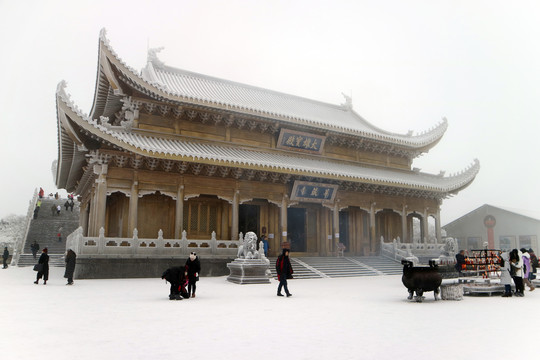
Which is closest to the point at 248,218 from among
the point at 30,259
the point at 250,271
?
the point at 250,271

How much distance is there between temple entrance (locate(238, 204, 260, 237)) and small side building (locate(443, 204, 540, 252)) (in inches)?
667

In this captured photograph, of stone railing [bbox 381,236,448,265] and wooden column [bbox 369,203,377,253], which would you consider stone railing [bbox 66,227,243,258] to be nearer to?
wooden column [bbox 369,203,377,253]

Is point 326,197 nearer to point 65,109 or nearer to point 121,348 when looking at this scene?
point 65,109

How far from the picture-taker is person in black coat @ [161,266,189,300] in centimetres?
1002

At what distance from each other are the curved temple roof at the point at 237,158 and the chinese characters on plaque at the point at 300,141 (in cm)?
47

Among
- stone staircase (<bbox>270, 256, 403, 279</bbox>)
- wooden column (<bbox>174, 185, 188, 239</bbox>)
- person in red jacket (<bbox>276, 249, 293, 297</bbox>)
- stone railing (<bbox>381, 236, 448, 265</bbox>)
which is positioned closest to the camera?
person in red jacket (<bbox>276, 249, 293, 297</bbox>)

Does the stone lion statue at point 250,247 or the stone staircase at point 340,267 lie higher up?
the stone lion statue at point 250,247

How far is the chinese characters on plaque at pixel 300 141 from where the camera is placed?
73.4ft

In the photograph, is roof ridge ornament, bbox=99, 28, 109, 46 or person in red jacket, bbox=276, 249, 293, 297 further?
roof ridge ornament, bbox=99, 28, 109, 46

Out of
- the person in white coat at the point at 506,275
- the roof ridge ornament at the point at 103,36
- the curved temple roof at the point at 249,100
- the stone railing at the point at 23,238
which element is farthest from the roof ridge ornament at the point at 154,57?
the person in white coat at the point at 506,275

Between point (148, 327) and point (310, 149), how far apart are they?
17870 millimetres

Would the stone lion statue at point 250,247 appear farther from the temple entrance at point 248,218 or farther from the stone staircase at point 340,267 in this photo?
the temple entrance at point 248,218

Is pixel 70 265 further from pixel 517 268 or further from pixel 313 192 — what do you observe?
pixel 517 268

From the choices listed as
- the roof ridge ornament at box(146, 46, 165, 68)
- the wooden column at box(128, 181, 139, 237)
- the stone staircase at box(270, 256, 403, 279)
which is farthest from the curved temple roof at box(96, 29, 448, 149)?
the stone staircase at box(270, 256, 403, 279)
